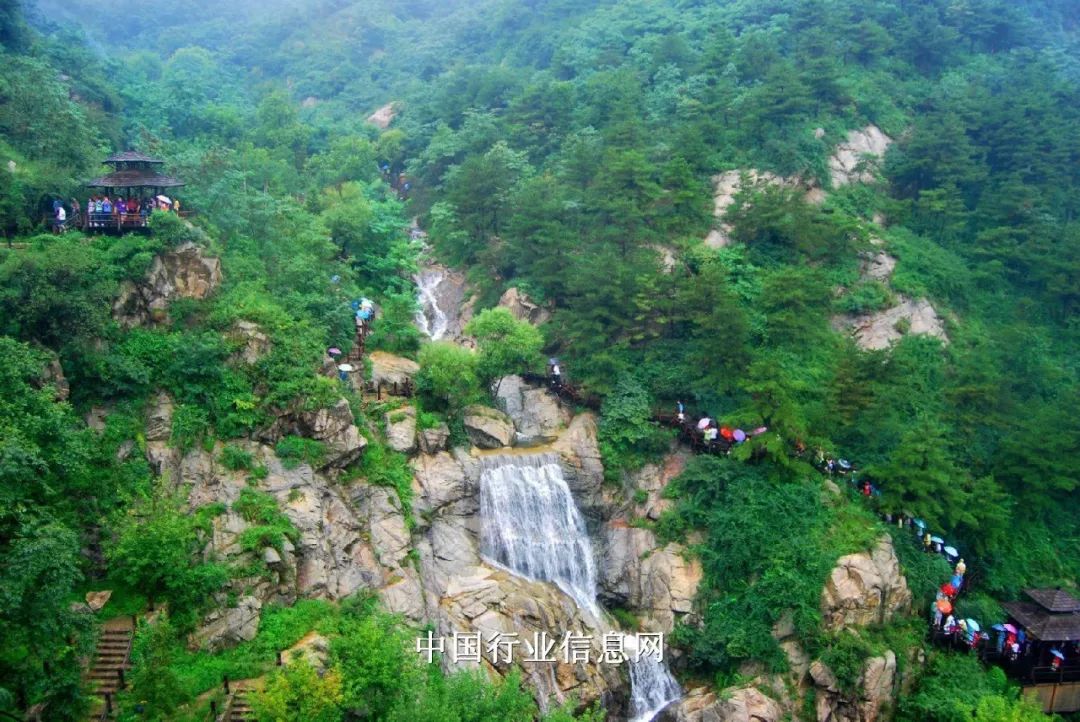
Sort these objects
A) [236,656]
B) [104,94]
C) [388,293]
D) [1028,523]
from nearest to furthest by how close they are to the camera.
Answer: [236,656]
[1028,523]
[388,293]
[104,94]

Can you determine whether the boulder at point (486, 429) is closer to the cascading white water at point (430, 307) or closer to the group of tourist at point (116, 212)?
the cascading white water at point (430, 307)

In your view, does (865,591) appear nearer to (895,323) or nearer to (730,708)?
(730,708)

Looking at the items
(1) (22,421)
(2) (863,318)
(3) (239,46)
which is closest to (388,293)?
(1) (22,421)

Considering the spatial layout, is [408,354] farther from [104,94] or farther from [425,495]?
[104,94]

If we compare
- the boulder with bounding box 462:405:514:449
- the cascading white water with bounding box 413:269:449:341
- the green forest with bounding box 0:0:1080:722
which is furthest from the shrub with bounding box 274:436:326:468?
the cascading white water with bounding box 413:269:449:341

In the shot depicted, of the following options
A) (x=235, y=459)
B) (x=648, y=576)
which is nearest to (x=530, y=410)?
(x=648, y=576)

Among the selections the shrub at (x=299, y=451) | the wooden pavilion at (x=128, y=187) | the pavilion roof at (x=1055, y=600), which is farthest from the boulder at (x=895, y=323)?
the wooden pavilion at (x=128, y=187)
